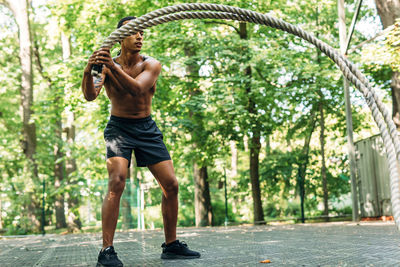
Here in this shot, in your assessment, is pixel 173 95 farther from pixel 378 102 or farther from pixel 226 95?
pixel 378 102

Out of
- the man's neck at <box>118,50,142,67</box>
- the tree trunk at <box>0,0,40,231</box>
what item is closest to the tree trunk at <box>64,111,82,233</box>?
the tree trunk at <box>0,0,40,231</box>

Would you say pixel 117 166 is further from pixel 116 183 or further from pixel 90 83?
pixel 90 83

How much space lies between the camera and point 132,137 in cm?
339

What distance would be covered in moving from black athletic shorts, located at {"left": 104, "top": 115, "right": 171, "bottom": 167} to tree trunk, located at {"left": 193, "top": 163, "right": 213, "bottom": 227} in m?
10.2

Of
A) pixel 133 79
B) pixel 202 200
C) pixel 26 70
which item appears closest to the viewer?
pixel 133 79

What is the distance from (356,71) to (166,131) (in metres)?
9.49

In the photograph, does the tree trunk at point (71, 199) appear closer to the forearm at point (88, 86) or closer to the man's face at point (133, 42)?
the man's face at point (133, 42)

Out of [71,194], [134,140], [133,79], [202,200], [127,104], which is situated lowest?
[202,200]

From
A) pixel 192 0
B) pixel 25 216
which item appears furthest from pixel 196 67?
pixel 25 216

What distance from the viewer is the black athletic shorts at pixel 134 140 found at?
3322 millimetres

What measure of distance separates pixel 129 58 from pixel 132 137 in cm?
67

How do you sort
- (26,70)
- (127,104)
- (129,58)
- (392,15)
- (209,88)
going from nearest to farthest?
(127,104), (129,58), (392,15), (209,88), (26,70)

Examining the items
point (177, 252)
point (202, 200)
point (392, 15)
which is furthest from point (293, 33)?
point (202, 200)

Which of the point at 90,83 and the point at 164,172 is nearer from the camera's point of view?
the point at 90,83
